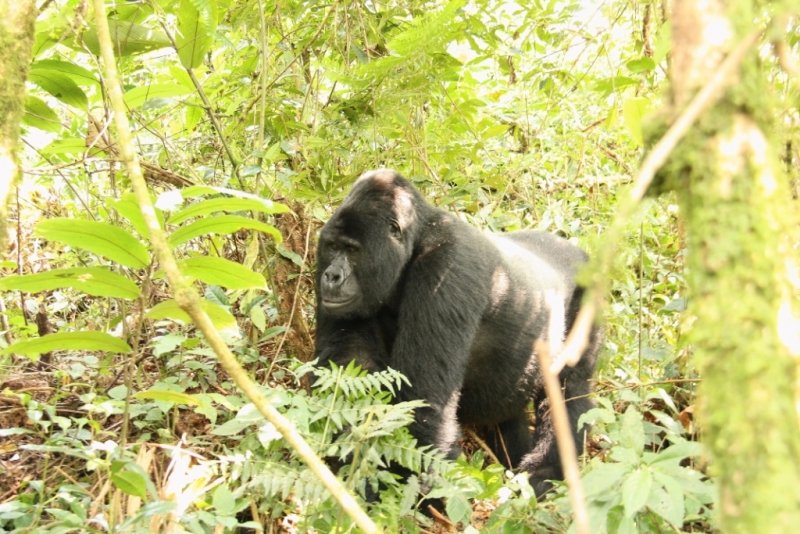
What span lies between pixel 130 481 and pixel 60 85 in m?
1.84

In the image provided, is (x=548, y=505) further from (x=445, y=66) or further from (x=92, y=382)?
(x=445, y=66)

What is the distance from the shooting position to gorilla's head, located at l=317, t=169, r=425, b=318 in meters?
3.93

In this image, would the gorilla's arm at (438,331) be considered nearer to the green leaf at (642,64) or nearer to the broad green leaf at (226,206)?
the green leaf at (642,64)

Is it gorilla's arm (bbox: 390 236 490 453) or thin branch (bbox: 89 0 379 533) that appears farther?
gorilla's arm (bbox: 390 236 490 453)

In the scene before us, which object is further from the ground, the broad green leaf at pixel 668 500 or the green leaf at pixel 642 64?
the green leaf at pixel 642 64

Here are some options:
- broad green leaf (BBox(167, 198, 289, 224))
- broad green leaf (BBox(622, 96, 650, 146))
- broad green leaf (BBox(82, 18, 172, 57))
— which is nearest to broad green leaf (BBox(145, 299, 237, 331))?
broad green leaf (BBox(167, 198, 289, 224))

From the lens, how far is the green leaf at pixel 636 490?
5.71 ft

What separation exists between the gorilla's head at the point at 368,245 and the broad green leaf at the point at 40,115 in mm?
1438

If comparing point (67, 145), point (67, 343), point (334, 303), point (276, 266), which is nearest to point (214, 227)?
point (67, 343)

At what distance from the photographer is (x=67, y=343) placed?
2098mm

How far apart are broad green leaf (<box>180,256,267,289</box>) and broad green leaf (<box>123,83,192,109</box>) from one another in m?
1.46

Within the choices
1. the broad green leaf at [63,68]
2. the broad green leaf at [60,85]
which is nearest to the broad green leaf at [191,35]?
the broad green leaf at [63,68]

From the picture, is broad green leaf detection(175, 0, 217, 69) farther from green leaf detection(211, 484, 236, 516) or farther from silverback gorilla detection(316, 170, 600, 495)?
green leaf detection(211, 484, 236, 516)

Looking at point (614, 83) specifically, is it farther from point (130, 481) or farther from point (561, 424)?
point (561, 424)
